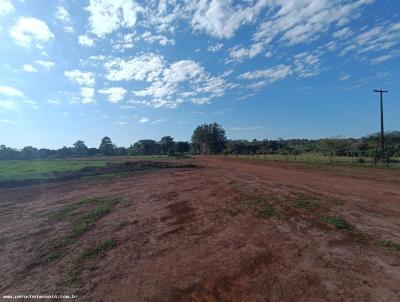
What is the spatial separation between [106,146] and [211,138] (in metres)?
44.9

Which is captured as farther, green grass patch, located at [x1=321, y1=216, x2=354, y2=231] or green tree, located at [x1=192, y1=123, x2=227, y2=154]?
green tree, located at [x1=192, y1=123, x2=227, y2=154]

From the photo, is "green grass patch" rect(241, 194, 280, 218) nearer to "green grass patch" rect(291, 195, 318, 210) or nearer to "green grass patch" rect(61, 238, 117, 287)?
"green grass patch" rect(291, 195, 318, 210)

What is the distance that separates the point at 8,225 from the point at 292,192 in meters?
11.0

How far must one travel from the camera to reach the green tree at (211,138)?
78375 millimetres

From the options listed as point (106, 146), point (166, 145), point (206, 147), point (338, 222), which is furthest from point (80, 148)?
point (338, 222)

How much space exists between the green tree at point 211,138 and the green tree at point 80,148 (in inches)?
1663

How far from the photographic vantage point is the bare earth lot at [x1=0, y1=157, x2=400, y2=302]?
4.34 metres

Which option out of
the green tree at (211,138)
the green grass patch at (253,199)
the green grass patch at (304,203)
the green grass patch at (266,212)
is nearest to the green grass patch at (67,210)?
the green grass patch at (253,199)

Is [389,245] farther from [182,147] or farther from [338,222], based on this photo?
[182,147]

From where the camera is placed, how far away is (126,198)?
12117mm

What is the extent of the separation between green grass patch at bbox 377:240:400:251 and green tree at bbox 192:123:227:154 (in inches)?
2841

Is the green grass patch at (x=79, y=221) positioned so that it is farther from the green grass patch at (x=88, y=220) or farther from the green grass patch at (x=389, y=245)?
the green grass patch at (x=389, y=245)

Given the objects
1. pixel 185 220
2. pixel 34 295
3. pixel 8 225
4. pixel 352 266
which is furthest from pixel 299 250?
pixel 8 225

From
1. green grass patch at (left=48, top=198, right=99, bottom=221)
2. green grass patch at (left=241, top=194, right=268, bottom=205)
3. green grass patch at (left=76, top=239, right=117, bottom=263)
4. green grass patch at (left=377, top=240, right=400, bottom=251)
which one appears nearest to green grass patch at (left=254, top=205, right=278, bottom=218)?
green grass patch at (left=241, top=194, right=268, bottom=205)
